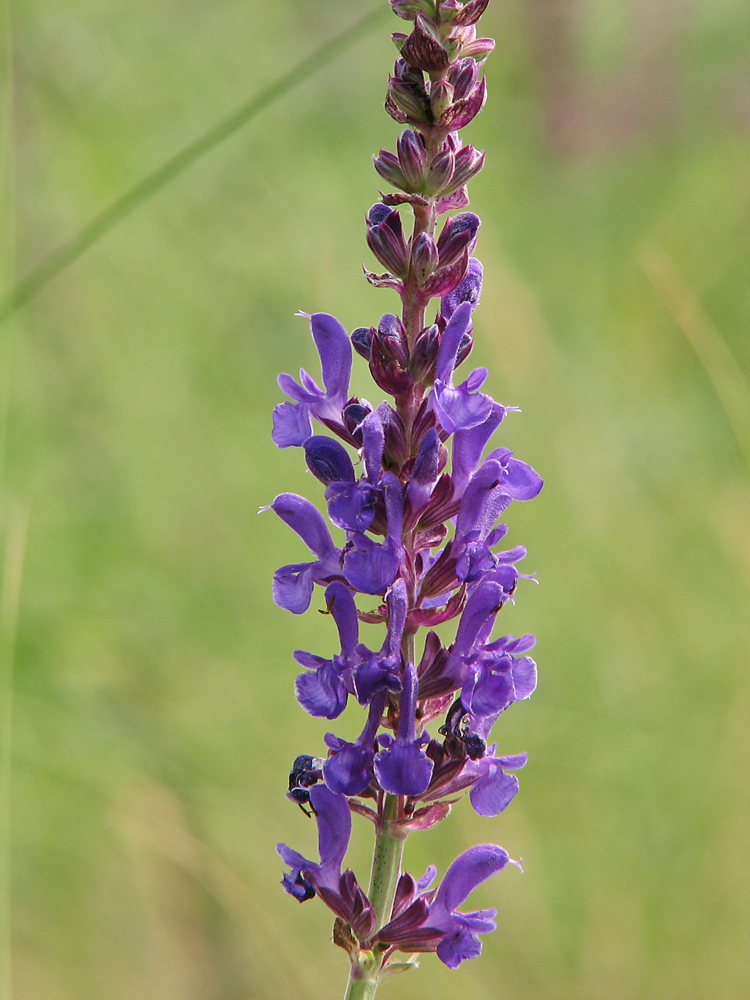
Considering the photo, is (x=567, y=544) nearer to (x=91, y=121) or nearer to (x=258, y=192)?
(x=258, y=192)

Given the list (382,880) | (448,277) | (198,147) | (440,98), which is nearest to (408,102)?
(440,98)

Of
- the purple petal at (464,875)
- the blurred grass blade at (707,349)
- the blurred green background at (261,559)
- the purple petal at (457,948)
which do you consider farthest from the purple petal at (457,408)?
the blurred grass blade at (707,349)

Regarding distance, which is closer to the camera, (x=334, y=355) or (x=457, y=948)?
(x=457, y=948)

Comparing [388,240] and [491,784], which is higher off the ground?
[388,240]

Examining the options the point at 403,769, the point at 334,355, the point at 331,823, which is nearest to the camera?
the point at 403,769

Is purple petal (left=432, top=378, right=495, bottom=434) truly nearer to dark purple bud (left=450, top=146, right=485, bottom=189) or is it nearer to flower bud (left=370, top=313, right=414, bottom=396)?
flower bud (left=370, top=313, right=414, bottom=396)

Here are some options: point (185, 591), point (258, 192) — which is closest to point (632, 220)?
point (258, 192)

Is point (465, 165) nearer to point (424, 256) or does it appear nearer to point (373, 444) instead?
point (424, 256)
